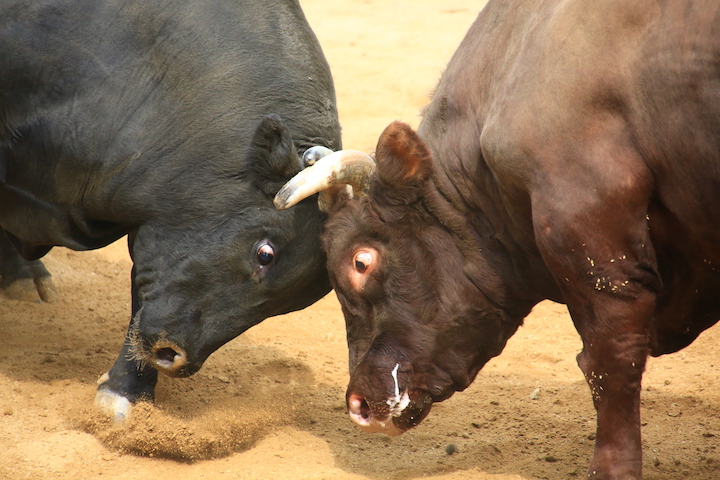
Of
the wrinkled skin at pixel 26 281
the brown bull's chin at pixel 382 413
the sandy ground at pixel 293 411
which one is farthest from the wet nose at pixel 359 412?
the wrinkled skin at pixel 26 281

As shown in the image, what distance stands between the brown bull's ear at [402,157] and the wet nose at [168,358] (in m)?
1.57

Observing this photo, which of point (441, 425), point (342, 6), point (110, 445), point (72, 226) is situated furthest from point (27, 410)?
point (342, 6)

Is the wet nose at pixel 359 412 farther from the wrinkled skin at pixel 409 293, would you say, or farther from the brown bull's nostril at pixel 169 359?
the brown bull's nostril at pixel 169 359

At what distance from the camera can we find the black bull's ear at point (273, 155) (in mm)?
4840

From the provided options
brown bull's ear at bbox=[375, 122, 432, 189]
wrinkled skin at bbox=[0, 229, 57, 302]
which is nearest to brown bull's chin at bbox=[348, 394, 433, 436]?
brown bull's ear at bbox=[375, 122, 432, 189]

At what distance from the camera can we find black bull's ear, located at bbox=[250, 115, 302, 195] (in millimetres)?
4840

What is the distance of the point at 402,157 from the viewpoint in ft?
14.6

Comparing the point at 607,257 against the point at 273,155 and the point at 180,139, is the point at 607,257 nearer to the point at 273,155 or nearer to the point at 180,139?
the point at 273,155

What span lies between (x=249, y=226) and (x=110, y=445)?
147 cm

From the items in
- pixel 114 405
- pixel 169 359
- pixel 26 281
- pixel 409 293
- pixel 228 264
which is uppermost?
pixel 409 293

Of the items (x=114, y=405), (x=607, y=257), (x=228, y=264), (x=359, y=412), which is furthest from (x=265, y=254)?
(x=607, y=257)

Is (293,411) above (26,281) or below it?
above

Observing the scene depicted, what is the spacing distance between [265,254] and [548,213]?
1752 mm

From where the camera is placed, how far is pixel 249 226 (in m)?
4.99
